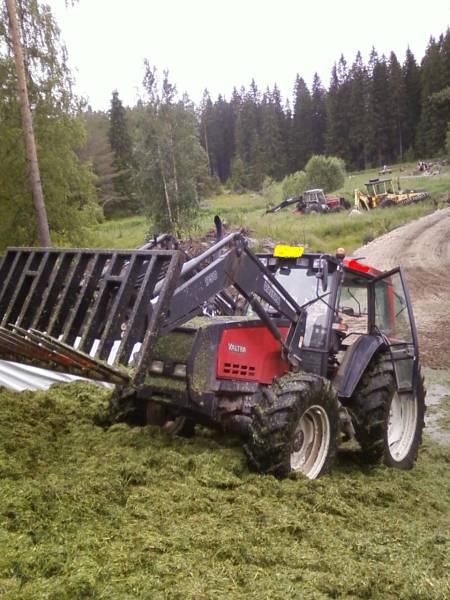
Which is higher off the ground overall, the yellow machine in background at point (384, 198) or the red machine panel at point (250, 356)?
the yellow machine in background at point (384, 198)

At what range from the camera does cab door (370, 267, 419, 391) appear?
583 centimetres

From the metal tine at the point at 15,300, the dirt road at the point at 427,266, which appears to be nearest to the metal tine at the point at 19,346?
the metal tine at the point at 15,300

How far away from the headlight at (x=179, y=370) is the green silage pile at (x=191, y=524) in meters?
0.55

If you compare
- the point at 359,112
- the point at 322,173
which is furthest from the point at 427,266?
the point at 359,112

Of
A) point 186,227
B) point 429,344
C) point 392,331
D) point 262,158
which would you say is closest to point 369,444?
point 392,331

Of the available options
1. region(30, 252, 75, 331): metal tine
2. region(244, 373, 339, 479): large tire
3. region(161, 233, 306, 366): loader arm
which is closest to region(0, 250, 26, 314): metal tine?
region(30, 252, 75, 331): metal tine

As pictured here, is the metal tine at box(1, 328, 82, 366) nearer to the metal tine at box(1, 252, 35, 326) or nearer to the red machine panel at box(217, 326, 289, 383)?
the metal tine at box(1, 252, 35, 326)

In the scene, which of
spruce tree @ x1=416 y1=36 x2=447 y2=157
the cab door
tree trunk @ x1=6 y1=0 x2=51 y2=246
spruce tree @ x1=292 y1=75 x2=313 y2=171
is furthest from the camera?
spruce tree @ x1=292 y1=75 x2=313 y2=171

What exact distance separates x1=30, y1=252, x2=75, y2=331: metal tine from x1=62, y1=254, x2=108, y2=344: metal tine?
20cm

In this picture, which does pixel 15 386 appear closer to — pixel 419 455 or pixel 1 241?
pixel 419 455

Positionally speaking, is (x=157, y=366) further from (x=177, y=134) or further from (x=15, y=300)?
(x=177, y=134)

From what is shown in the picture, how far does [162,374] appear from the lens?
14.8 feet

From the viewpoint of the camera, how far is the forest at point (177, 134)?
16031mm

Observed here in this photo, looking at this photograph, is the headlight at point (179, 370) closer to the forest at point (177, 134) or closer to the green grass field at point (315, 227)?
the forest at point (177, 134)
